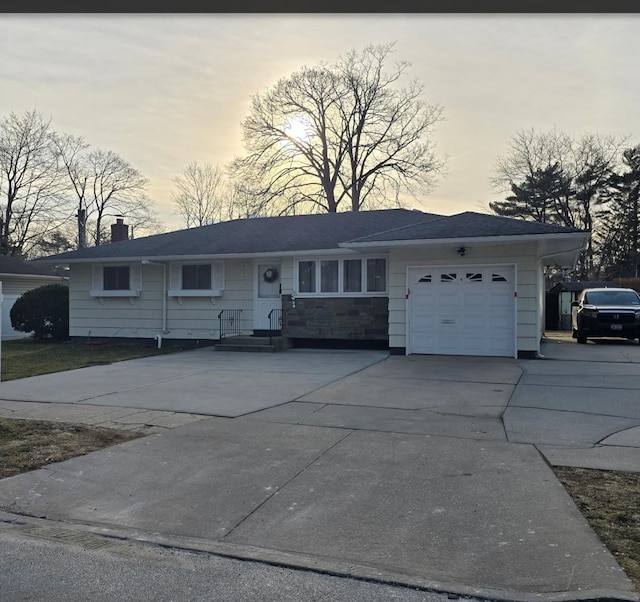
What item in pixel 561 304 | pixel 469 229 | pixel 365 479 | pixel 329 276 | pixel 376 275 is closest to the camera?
pixel 365 479

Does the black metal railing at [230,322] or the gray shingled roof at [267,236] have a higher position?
the gray shingled roof at [267,236]

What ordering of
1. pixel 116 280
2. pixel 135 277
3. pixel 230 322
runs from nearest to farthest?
pixel 230 322
pixel 135 277
pixel 116 280

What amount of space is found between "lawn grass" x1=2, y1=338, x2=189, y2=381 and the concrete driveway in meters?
2.75

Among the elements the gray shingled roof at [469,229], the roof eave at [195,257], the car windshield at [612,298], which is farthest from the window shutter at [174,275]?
the car windshield at [612,298]

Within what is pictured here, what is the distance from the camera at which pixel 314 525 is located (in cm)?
419

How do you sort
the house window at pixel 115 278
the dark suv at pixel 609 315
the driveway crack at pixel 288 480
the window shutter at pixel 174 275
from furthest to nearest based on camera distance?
the house window at pixel 115 278 < the window shutter at pixel 174 275 < the dark suv at pixel 609 315 < the driveway crack at pixel 288 480

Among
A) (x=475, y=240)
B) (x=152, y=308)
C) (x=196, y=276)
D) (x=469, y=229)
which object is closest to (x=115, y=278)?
(x=152, y=308)

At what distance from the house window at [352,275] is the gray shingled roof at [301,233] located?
68 centimetres

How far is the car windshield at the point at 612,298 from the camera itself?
1731 centimetres

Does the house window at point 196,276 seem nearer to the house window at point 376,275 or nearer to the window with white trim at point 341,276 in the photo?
the window with white trim at point 341,276

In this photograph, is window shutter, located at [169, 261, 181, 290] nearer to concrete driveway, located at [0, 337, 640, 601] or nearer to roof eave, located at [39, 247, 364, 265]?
roof eave, located at [39, 247, 364, 265]

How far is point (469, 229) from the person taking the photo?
43.8 ft

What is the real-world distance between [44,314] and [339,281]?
38.2 ft

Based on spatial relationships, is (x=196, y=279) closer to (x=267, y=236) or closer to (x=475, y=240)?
(x=267, y=236)
